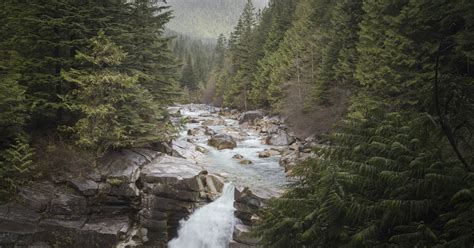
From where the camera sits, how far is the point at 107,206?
15352 millimetres

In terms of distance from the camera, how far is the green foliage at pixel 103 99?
1576 centimetres

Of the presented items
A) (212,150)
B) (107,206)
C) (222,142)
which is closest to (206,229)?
(107,206)

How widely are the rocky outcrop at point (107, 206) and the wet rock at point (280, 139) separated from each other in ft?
50.1

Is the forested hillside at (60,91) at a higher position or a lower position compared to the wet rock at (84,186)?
higher

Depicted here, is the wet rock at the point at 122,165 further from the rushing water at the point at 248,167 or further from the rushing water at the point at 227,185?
the rushing water at the point at 248,167

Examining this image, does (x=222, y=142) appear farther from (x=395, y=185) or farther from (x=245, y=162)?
(x=395, y=185)

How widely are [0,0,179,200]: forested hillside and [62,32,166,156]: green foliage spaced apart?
0.04m

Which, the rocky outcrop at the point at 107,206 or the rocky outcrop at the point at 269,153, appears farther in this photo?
the rocky outcrop at the point at 269,153

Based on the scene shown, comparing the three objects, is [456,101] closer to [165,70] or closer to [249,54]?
[165,70]

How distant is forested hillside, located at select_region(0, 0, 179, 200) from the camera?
14.8 m

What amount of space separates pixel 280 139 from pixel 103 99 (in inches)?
759

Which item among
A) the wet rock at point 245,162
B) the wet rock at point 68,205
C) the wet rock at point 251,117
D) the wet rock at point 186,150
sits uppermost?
→ the wet rock at point 251,117

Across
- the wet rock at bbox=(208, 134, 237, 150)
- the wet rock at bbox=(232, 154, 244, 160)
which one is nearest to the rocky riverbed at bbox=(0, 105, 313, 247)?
the wet rock at bbox=(232, 154, 244, 160)

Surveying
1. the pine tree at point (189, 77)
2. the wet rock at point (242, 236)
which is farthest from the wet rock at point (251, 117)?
the pine tree at point (189, 77)
